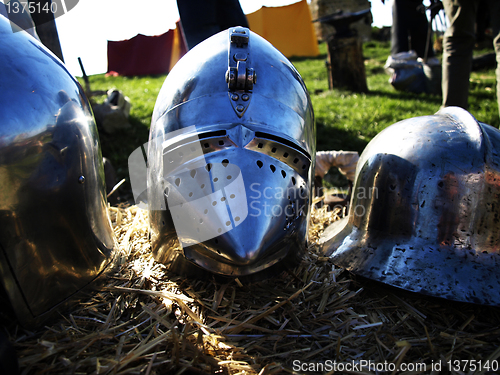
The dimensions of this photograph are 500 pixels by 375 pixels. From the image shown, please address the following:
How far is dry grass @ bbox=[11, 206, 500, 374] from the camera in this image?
3.97ft

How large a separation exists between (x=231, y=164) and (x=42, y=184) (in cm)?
70

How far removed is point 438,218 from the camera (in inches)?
65.4

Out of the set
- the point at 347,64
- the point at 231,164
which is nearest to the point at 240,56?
the point at 231,164

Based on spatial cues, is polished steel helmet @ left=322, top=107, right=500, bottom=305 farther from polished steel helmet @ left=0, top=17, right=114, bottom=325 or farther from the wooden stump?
the wooden stump

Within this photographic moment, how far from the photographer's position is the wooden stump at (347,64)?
637 cm

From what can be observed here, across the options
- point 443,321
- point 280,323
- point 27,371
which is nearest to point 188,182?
point 280,323

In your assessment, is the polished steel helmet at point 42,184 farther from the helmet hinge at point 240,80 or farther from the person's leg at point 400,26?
the person's leg at point 400,26

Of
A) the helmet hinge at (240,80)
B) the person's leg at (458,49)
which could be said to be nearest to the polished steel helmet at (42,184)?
the helmet hinge at (240,80)

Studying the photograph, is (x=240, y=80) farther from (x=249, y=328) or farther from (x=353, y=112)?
(x=353, y=112)

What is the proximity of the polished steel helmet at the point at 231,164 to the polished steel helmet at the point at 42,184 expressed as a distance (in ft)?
0.98

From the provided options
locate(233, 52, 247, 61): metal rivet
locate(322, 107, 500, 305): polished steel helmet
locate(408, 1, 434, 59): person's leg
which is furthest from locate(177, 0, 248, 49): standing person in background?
locate(408, 1, 434, 59): person's leg

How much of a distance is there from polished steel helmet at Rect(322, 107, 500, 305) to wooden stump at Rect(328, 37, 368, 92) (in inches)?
196

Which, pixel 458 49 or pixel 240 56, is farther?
pixel 458 49

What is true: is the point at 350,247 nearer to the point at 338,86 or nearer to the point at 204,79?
the point at 204,79
